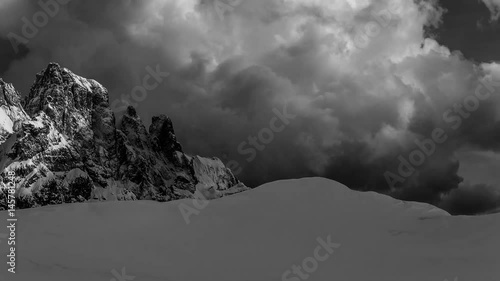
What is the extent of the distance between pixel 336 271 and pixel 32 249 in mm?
12842

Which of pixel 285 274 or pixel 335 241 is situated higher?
pixel 335 241

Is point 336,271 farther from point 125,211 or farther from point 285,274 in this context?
point 125,211

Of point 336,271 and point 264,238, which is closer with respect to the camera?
point 336,271

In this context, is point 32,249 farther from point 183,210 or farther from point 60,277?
A: point 183,210

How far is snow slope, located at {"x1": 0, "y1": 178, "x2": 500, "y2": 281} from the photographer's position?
20844 millimetres

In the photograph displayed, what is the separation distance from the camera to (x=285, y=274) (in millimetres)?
20953

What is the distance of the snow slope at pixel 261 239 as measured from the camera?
2084 centimetres

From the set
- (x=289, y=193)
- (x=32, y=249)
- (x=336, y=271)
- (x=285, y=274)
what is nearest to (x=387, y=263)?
(x=336, y=271)

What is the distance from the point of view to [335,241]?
75.6 ft

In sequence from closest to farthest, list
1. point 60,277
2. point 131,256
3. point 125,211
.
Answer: point 60,277 → point 131,256 → point 125,211

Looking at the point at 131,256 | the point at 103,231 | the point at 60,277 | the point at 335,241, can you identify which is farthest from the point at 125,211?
the point at 335,241

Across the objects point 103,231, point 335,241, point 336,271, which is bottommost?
point 336,271

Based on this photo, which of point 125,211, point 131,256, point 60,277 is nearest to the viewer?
point 60,277

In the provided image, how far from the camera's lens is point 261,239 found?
934 inches
